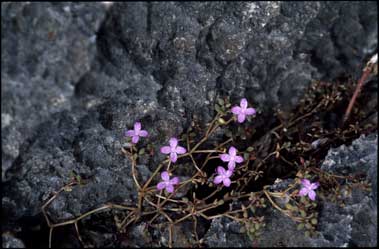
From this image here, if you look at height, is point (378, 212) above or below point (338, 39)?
below

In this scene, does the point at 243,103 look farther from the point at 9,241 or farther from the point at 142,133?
the point at 9,241

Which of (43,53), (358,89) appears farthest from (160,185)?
(358,89)

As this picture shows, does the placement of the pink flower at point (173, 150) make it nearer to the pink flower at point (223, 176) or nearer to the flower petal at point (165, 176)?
the flower petal at point (165, 176)

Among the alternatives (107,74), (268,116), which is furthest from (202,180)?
(107,74)

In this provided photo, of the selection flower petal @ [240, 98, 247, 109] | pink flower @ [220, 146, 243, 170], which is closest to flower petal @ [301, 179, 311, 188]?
pink flower @ [220, 146, 243, 170]

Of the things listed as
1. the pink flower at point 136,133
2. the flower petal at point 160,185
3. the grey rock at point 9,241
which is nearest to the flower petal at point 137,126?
the pink flower at point 136,133

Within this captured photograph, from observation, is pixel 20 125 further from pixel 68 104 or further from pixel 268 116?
pixel 268 116
